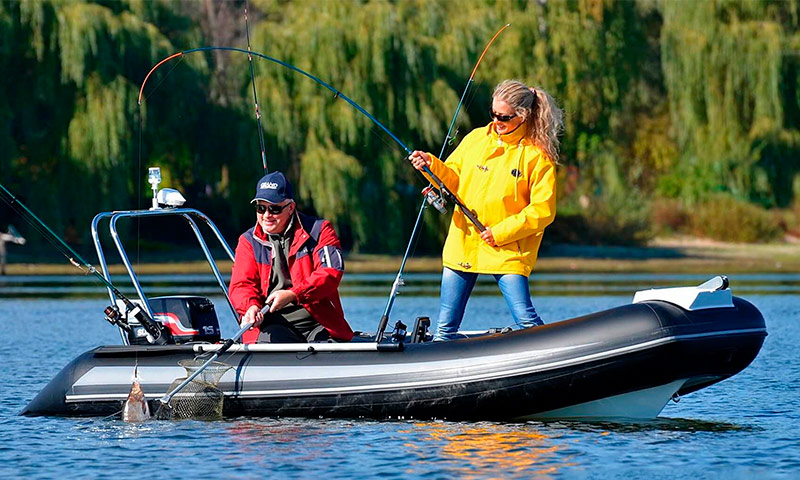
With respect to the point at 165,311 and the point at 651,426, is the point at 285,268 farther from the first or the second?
the point at 651,426

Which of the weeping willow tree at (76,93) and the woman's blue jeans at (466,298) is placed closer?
the woman's blue jeans at (466,298)

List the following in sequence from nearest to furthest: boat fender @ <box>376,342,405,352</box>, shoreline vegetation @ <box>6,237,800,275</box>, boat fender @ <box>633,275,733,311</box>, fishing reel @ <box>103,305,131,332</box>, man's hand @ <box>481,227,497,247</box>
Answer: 1. boat fender @ <box>633,275,733,311</box>
2. man's hand @ <box>481,227,497,247</box>
3. boat fender @ <box>376,342,405,352</box>
4. fishing reel @ <box>103,305,131,332</box>
5. shoreline vegetation @ <box>6,237,800,275</box>

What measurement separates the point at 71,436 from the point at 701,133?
24.0 meters

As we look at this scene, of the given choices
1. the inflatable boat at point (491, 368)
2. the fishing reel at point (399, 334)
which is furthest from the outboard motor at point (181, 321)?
the fishing reel at point (399, 334)

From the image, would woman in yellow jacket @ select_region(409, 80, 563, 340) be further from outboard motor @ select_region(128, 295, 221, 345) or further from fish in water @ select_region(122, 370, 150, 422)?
fish in water @ select_region(122, 370, 150, 422)

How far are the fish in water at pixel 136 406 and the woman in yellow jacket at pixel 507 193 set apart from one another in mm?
1883

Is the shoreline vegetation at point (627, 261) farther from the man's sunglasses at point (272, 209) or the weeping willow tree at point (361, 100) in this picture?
the man's sunglasses at point (272, 209)

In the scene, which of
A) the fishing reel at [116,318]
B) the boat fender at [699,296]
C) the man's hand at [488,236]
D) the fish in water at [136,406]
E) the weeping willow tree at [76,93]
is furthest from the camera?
the weeping willow tree at [76,93]

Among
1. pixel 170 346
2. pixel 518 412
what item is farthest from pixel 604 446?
pixel 170 346

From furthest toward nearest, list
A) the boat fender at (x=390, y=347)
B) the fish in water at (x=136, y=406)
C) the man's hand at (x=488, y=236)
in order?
the fish in water at (x=136, y=406)
the boat fender at (x=390, y=347)
the man's hand at (x=488, y=236)

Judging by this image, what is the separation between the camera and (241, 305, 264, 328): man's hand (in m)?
7.86

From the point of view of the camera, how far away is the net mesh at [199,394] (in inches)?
317

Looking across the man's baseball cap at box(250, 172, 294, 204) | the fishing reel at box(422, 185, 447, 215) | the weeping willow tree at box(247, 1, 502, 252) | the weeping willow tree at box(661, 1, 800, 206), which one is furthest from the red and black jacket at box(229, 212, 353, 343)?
the weeping willow tree at box(661, 1, 800, 206)

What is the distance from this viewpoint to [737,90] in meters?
30.0
